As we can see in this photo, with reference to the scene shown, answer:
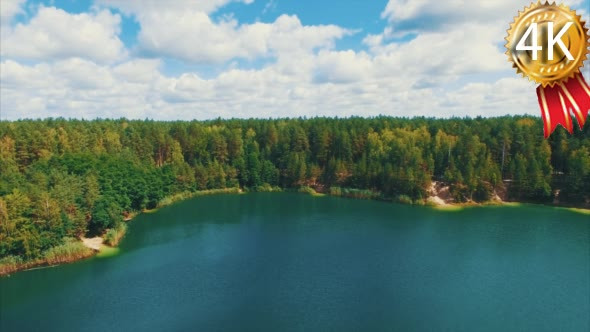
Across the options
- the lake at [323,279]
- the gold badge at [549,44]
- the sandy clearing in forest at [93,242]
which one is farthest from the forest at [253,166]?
the gold badge at [549,44]

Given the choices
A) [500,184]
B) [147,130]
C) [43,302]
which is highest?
[147,130]

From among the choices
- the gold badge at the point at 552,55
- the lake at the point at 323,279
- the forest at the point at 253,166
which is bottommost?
the lake at the point at 323,279

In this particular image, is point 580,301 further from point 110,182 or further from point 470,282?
point 110,182

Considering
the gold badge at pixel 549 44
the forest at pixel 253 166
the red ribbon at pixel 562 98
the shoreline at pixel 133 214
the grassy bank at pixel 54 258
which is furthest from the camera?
the forest at pixel 253 166

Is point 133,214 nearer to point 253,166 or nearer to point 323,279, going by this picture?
point 253,166

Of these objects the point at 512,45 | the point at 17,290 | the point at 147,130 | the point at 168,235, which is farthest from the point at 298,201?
the point at 512,45

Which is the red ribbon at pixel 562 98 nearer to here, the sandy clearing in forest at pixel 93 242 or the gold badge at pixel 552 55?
the gold badge at pixel 552 55

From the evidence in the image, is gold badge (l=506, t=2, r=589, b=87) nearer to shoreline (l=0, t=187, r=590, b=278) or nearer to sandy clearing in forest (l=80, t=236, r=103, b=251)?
shoreline (l=0, t=187, r=590, b=278)
